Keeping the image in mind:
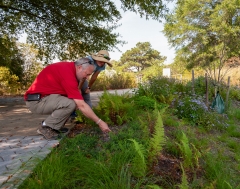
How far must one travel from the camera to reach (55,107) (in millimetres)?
3305

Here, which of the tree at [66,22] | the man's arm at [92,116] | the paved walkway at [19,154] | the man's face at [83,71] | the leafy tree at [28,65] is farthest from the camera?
the leafy tree at [28,65]

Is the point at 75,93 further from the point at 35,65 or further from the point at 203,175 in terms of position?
the point at 35,65

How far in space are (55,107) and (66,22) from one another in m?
6.12

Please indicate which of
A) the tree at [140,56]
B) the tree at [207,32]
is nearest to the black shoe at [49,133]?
the tree at [207,32]

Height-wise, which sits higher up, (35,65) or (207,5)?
(207,5)

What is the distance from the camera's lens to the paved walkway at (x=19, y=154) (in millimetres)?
2020

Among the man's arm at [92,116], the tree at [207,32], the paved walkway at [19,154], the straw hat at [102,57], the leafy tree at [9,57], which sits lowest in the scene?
the paved walkway at [19,154]

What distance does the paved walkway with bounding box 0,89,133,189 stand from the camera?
2020 mm

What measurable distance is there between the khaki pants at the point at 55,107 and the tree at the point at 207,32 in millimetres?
17876

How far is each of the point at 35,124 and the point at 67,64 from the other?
6.65 feet

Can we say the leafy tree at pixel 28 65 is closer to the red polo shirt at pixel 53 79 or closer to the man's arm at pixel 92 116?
the red polo shirt at pixel 53 79

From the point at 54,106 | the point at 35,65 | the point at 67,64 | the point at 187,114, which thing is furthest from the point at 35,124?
the point at 35,65

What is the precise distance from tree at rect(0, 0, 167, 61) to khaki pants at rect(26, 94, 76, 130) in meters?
5.25

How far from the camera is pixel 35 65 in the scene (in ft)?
41.6
